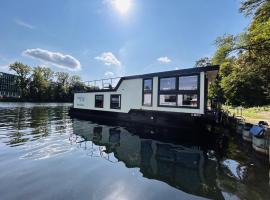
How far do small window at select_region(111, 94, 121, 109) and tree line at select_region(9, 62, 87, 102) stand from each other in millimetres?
42983

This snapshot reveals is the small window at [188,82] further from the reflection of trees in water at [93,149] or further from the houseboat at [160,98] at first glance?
the reflection of trees in water at [93,149]

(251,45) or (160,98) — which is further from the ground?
(251,45)

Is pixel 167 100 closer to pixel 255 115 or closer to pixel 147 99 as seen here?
pixel 147 99

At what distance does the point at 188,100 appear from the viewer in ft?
44.5

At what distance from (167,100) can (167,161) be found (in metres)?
7.64

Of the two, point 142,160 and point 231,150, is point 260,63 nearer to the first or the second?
point 231,150

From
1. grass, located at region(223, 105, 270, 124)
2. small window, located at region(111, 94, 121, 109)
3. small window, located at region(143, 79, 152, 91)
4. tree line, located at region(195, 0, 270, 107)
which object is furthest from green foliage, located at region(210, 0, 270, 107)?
small window, located at region(111, 94, 121, 109)

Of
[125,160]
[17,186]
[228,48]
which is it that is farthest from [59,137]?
[228,48]

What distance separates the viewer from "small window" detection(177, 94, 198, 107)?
13.3m

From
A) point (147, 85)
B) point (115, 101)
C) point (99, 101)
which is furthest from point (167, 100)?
point (99, 101)

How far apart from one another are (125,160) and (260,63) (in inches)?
331

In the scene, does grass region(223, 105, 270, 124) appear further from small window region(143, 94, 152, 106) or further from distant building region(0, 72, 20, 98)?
distant building region(0, 72, 20, 98)

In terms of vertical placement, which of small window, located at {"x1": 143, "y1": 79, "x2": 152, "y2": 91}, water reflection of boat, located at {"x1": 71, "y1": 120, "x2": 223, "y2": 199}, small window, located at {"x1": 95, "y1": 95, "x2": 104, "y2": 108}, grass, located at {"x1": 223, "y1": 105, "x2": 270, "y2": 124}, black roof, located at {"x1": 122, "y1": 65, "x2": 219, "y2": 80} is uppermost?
black roof, located at {"x1": 122, "y1": 65, "x2": 219, "y2": 80}

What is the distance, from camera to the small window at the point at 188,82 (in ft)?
43.7
